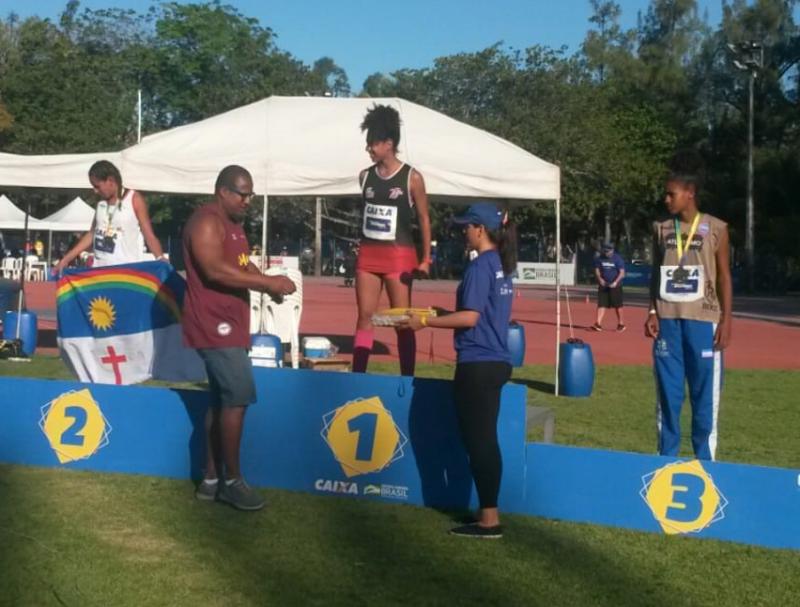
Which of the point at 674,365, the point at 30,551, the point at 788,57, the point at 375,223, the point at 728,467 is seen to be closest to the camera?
the point at 30,551

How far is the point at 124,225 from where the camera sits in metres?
10.1

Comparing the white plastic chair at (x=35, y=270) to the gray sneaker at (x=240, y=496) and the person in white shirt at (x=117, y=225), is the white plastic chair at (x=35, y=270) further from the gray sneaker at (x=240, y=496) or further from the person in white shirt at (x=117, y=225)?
the gray sneaker at (x=240, y=496)

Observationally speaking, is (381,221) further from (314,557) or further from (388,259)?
A: (314,557)

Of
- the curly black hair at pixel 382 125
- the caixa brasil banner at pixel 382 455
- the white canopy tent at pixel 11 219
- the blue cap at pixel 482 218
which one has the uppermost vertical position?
the white canopy tent at pixel 11 219

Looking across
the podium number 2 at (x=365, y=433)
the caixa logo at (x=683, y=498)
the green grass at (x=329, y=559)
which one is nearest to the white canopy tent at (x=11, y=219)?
the podium number 2 at (x=365, y=433)

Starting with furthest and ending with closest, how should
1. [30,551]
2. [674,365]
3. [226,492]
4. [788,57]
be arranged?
[788,57], [674,365], [226,492], [30,551]

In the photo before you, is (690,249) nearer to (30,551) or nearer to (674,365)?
(674,365)

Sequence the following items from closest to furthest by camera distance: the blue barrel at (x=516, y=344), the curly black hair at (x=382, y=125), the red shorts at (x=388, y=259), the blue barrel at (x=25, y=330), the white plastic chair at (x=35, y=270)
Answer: the curly black hair at (x=382, y=125)
the red shorts at (x=388, y=259)
the blue barrel at (x=25, y=330)
the blue barrel at (x=516, y=344)
the white plastic chair at (x=35, y=270)

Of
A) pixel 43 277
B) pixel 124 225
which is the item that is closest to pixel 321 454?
pixel 124 225

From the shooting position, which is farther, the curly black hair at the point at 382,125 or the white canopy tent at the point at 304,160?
the white canopy tent at the point at 304,160

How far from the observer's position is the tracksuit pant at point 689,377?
303 inches

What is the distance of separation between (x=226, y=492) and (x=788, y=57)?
6244 cm

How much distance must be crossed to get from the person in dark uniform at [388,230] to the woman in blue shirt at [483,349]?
271 cm

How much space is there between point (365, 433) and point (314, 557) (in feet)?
4.64
